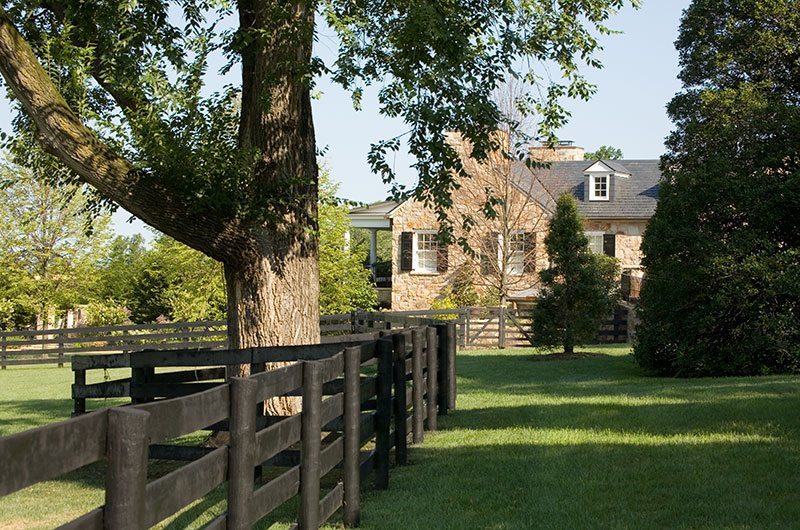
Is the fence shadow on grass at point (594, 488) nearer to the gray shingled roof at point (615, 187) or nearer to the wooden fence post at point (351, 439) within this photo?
the wooden fence post at point (351, 439)

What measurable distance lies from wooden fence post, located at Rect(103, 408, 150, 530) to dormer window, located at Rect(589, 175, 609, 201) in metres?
43.4

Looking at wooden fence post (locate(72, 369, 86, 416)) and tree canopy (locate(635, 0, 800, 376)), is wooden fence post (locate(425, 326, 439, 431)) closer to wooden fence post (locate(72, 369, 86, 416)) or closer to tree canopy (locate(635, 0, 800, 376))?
wooden fence post (locate(72, 369, 86, 416))

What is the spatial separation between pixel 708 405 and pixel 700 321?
6972mm

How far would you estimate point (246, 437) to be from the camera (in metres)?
4.85

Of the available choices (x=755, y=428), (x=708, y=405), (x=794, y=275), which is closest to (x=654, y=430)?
(x=755, y=428)

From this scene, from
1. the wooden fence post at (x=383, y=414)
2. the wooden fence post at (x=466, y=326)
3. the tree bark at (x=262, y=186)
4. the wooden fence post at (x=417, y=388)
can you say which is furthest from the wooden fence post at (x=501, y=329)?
the wooden fence post at (x=383, y=414)

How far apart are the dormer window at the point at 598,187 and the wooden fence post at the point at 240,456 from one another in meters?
42.0

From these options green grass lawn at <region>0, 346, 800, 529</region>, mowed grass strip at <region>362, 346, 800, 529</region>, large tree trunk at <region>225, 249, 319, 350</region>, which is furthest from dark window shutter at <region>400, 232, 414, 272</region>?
large tree trunk at <region>225, 249, 319, 350</region>

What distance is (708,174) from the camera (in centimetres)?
2055

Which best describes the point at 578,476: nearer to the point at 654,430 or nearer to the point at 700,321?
the point at 654,430

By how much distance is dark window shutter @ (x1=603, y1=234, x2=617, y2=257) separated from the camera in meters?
43.8

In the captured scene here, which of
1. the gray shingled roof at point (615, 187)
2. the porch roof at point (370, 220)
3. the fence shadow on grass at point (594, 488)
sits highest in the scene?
the gray shingled roof at point (615, 187)

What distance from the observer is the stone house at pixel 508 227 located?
133 feet

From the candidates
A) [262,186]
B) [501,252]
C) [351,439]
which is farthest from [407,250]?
[351,439]
